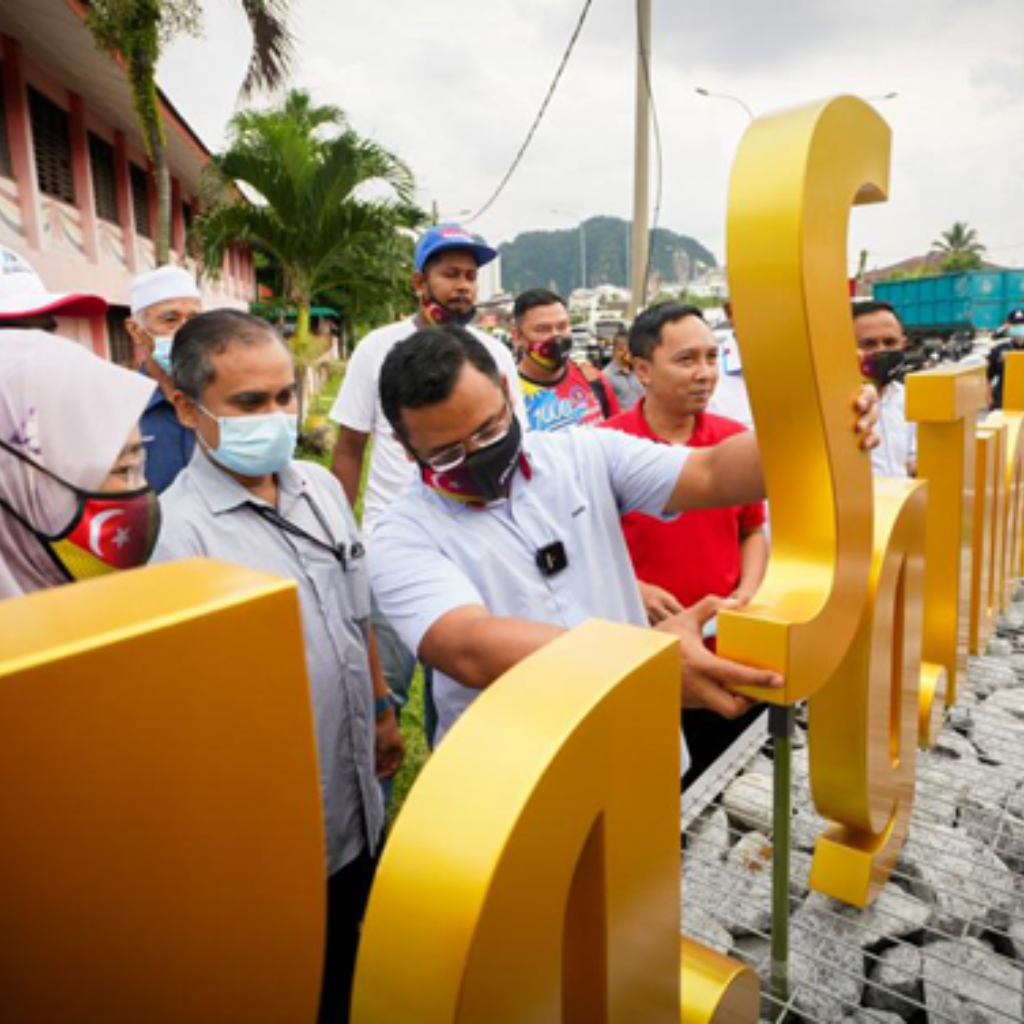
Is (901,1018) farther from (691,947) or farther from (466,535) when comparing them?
(466,535)

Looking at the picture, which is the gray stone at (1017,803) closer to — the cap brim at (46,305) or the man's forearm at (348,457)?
the man's forearm at (348,457)

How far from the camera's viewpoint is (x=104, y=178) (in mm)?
12367

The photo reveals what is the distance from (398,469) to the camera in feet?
9.16

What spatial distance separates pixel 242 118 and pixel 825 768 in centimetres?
1165

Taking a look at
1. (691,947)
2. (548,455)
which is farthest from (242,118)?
(691,947)

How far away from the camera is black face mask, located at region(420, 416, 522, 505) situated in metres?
1.49

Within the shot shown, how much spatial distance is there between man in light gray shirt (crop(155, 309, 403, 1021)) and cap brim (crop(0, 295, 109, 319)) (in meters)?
0.25

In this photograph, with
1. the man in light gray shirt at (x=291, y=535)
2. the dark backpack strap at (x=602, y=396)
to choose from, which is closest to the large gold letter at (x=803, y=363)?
the man in light gray shirt at (x=291, y=535)

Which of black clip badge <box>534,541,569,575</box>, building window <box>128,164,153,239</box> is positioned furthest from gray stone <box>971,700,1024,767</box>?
building window <box>128,164,153,239</box>

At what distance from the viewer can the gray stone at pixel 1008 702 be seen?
238cm

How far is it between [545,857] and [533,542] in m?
0.91

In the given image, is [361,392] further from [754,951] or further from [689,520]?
[754,951]

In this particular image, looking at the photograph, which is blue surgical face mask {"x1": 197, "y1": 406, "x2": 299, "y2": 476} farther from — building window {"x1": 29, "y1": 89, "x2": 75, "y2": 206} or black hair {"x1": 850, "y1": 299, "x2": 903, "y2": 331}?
building window {"x1": 29, "y1": 89, "x2": 75, "y2": 206}

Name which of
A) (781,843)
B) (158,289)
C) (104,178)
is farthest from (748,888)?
(104,178)
